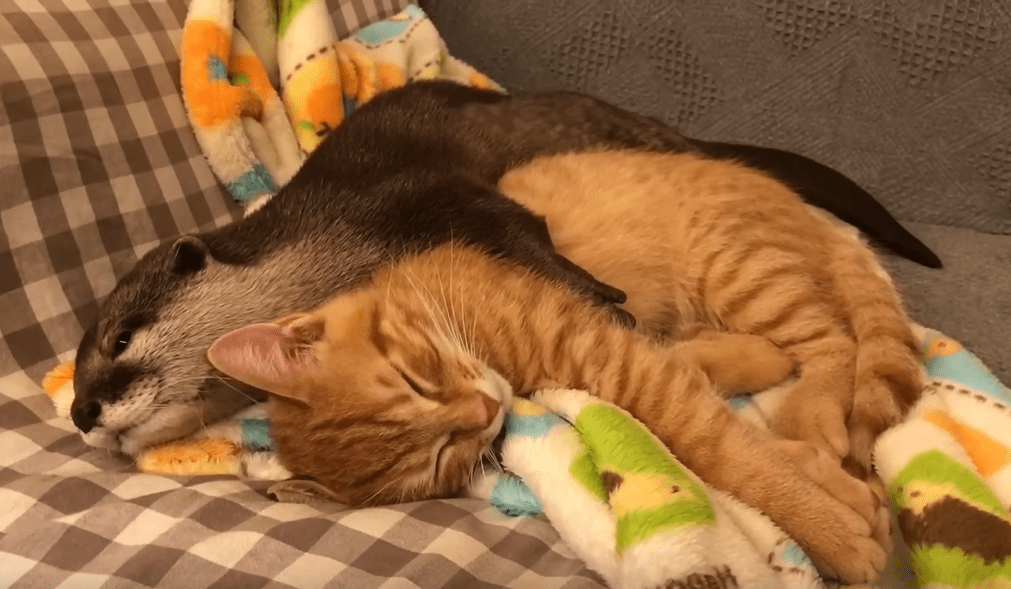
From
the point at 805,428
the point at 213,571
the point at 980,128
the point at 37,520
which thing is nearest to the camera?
the point at 213,571

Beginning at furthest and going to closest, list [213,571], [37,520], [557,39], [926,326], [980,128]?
[557,39] < [980,128] < [926,326] < [37,520] < [213,571]

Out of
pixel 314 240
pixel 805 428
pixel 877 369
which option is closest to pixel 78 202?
pixel 314 240

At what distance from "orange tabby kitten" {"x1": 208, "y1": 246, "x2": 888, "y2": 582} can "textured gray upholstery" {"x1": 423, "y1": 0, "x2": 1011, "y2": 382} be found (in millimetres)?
551

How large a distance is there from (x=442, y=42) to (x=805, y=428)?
137 centimetres

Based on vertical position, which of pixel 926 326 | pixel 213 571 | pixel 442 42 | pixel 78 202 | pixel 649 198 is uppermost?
pixel 442 42

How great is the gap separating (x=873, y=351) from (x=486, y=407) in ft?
2.18

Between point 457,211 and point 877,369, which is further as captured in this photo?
point 457,211

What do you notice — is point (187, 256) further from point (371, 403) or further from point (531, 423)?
point (531, 423)

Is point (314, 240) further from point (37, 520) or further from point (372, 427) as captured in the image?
point (37, 520)

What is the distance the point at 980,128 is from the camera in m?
1.50

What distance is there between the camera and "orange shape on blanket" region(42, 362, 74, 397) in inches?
49.0

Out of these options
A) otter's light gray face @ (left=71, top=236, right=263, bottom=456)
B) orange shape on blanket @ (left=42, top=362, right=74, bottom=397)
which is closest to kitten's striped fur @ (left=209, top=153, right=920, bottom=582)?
otter's light gray face @ (left=71, top=236, right=263, bottom=456)

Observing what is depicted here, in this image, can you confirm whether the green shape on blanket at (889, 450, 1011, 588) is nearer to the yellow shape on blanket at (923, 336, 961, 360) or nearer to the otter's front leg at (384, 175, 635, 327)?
the yellow shape on blanket at (923, 336, 961, 360)

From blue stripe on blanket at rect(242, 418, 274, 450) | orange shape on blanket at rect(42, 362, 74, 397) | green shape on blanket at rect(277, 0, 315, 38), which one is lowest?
blue stripe on blanket at rect(242, 418, 274, 450)
